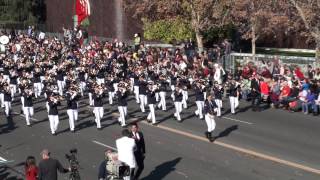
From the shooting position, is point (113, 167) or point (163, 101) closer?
point (113, 167)

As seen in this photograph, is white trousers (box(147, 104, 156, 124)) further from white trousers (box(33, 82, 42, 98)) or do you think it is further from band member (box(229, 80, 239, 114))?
white trousers (box(33, 82, 42, 98))

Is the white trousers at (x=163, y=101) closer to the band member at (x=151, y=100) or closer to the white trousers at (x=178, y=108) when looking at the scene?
the white trousers at (x=178, y=108)

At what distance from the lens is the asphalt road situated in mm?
19469

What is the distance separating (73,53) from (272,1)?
1263 cm

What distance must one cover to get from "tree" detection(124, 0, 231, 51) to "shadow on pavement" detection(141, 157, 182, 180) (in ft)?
75.1

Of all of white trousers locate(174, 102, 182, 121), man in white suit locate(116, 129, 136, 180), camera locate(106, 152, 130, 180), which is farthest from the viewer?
white trousers locate(174, 102, 182, 121)

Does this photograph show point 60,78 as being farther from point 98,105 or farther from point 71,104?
point 98,105

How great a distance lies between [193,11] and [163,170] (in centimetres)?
2462

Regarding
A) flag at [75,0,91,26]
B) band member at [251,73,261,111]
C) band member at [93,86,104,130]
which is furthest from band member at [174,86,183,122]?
flag at [75,0,91,26]

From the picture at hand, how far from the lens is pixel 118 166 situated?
1488 centimetres

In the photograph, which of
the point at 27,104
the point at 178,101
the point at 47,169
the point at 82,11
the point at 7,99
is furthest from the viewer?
the point at 82,11

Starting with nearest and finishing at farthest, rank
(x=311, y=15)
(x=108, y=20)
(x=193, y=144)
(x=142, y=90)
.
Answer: (x=193, y=144), (x=142, y=90), (x=311, y=15), (x=108, y=20)

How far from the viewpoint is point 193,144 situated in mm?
22844

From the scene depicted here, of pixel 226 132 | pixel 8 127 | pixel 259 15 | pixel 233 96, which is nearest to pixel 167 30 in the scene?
pixel 259 15
